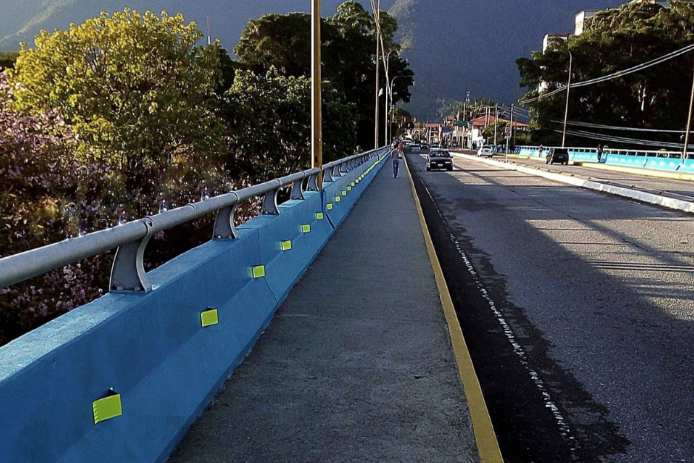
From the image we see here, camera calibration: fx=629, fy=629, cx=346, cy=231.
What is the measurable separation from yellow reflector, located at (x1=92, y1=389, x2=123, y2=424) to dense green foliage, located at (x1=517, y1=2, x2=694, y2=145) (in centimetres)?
8589

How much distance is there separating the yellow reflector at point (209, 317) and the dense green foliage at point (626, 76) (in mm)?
84447

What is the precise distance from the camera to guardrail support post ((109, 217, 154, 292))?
3.56 meters

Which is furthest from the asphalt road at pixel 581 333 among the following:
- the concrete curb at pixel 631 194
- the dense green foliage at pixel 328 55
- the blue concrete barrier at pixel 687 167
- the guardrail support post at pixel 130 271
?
the dense green foliage at pixel 328 55

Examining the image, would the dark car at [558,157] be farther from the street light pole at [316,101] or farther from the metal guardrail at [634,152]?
the street light pole at [316,101]

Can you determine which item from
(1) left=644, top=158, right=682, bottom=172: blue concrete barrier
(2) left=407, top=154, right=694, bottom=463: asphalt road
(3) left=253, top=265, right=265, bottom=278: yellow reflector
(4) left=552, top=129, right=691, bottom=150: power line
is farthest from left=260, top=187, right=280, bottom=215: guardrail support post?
(4) left=552, top=129, right=691, bottom=150: power line

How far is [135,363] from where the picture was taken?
3229mm

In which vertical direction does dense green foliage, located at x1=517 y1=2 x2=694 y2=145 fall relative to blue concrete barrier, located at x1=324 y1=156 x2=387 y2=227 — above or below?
above

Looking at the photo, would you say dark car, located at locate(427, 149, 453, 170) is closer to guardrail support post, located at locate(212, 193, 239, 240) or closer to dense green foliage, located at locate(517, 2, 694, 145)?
guardrail support post, located at locate(212, 193, 239, 240)

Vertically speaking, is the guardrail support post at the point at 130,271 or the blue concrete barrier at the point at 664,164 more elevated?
the guardrail support post at the point at 130,271

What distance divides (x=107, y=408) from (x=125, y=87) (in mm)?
22953

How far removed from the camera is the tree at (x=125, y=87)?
73.4ft

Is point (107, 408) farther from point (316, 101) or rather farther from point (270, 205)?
point (316, 101)

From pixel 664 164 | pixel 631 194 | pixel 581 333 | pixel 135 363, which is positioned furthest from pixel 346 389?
pixel 664 164

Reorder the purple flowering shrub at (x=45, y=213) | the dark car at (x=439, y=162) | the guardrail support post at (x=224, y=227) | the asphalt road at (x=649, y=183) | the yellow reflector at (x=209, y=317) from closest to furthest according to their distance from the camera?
the yellow reflector at (x=209, y=317)
the guardrail support post at (x=224, y=227)
the purple flowering shrub at (x=45, y=213)
the asphalt road at (x=649, y=183)
the dark car at (x=439, y=162)
